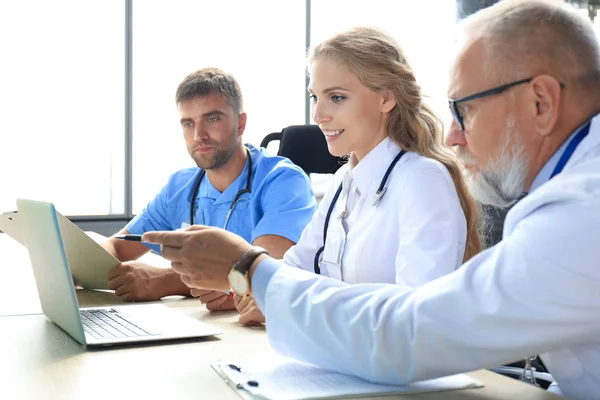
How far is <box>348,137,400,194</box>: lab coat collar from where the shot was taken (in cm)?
180

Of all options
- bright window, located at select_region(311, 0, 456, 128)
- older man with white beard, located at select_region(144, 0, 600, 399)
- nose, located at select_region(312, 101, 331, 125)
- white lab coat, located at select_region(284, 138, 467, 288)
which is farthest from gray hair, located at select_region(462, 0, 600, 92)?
bright window, located at select_region(311, 0, 456, 128)

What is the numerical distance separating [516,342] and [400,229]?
2.56ft

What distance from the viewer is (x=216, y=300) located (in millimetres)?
1681

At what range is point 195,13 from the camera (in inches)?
204

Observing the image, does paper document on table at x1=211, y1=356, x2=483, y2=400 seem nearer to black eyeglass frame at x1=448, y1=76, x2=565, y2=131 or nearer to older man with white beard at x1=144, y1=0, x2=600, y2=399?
older man with white beard at x1=144, y1=0, x2=600, y2=399

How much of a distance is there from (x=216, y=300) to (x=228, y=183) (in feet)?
3.08

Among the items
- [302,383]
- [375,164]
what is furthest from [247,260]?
[375,164]

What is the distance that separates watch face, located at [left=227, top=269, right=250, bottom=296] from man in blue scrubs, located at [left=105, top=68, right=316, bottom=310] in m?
1.15

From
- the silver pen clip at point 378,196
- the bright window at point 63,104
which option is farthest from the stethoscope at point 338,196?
the bright window at point 63,104

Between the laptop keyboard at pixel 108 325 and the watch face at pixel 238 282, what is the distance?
29cm

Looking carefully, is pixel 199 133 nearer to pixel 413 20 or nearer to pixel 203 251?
pixel 203 251

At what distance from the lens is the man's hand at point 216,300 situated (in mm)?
1680

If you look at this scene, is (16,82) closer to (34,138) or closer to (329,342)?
(34,138)

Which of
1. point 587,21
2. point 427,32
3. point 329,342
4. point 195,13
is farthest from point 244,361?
point 427,32
